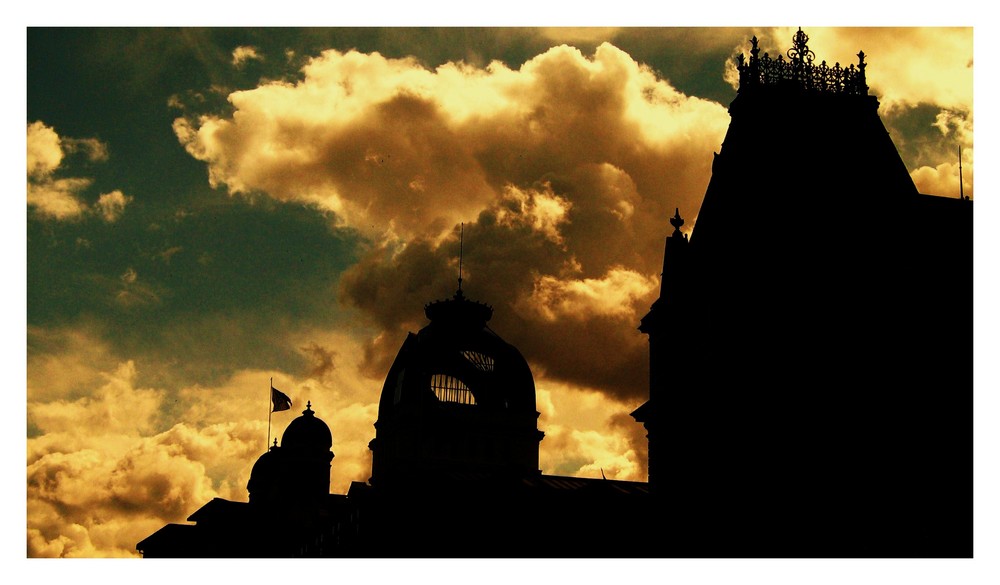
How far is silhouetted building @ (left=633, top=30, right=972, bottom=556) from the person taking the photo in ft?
146

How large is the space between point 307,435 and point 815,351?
82.1 meters

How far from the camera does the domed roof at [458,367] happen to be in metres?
158

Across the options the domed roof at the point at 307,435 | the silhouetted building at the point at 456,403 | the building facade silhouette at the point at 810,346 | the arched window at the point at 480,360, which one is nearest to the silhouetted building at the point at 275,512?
the domed roof at the point at 307,435

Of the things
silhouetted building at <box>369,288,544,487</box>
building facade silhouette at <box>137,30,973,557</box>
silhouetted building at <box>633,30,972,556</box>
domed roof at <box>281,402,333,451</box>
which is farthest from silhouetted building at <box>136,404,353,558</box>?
silhouetted building at <box>633,30,972,556</box>

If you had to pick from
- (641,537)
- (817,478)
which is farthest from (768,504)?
(641,537)

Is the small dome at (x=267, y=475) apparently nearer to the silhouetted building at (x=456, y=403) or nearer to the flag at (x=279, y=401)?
the flag at (x=279, y=401)

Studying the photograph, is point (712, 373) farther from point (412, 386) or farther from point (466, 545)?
point (412, 386)

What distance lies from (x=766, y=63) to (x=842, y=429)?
1844cm

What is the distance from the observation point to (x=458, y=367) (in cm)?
16025

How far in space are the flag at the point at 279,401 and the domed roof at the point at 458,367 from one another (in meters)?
39.0

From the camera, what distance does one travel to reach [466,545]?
8144 cm

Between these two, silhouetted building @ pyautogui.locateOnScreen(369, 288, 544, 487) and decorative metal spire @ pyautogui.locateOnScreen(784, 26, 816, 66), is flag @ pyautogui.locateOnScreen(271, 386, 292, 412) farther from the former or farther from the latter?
decorative metal spire @ pyautogui.locateOnScreen(784, 26, 816, 66)

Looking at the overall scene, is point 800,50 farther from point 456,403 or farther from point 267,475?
point 456,403

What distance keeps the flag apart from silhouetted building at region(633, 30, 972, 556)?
66959 mm
